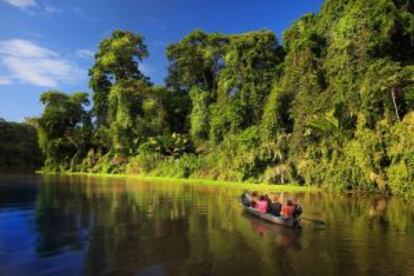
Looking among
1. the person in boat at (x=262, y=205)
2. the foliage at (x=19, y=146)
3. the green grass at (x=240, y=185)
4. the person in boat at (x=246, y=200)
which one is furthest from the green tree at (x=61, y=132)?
the person in boat at (x=262, y=205)

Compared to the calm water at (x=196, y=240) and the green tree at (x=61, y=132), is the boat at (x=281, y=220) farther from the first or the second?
the green tree at (x=61, y=132)

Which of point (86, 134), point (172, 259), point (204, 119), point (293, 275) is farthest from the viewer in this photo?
point (86, 134)

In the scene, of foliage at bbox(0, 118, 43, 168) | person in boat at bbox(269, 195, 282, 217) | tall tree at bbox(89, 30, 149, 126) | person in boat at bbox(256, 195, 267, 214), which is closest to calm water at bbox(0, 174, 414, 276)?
person in boat at bbox(256, 195, 267, 214)

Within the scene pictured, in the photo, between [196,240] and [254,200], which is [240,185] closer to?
[254,200]

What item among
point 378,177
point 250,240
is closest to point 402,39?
point 378,177

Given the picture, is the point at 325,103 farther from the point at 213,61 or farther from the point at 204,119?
the point at 213,61

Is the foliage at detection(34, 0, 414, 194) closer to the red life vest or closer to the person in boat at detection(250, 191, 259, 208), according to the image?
the person in boat at detection(250, 191, 259, 208)

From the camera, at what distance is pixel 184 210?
77.1ft

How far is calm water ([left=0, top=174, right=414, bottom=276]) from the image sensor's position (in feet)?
40.6

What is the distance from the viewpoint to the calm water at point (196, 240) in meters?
12.4

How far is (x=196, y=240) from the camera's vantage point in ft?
52.1

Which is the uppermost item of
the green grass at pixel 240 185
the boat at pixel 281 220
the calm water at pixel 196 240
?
the green grass at pixel 240 185

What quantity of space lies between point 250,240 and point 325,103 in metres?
22.2

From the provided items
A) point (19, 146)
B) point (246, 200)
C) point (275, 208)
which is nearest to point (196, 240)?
point (275, 208)
